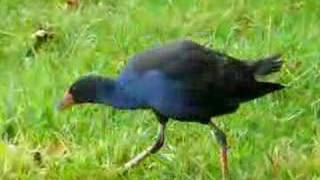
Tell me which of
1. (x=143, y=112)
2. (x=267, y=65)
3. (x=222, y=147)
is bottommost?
(x=222, y=147)

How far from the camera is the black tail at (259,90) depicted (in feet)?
16.9

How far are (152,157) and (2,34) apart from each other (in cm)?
144

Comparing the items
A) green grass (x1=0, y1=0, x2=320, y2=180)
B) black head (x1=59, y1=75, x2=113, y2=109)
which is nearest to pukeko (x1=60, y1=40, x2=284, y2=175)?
black head (x1=59, y1=75, x2=113, y2=109)

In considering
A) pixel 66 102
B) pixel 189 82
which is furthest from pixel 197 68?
pixel 66 102

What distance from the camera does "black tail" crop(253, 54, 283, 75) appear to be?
5.26 m

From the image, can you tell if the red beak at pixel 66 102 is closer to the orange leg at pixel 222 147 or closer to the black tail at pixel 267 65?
the orange leg at pixel 222 147

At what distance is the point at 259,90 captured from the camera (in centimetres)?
517

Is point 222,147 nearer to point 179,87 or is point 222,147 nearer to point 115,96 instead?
point 179,87

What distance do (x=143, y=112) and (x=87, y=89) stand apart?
563 millimetres

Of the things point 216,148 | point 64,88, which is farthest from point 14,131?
point 216,148

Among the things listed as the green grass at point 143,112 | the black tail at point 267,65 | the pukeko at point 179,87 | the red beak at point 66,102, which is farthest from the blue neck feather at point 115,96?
the black tail at point 267,65

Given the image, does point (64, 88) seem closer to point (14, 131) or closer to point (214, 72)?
point (14, 131)

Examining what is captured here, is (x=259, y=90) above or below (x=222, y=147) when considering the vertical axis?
above

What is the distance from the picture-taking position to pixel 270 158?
516cm
